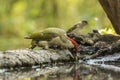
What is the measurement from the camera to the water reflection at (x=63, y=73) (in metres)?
2.09

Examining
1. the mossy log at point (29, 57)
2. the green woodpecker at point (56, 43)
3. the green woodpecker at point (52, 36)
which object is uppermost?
the green woodpecker at point (52, 36)

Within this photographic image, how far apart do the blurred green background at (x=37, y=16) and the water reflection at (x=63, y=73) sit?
1.48 metres

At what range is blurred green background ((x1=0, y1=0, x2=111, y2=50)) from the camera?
14.4ft

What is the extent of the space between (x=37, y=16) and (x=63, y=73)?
2712 millimetres

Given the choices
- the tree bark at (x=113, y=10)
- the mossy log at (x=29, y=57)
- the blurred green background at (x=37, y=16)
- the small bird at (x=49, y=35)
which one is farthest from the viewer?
the blurred green background at (x=37, y=16)

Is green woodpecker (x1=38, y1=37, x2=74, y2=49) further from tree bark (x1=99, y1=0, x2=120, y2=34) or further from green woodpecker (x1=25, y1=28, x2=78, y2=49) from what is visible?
tree bark (x1=99, y1=0, x2=120, y2=34)

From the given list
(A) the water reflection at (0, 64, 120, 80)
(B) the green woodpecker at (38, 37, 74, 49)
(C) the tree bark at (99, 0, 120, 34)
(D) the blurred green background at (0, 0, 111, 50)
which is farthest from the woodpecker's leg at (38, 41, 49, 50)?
(D) the blurred green background at (0, 0, 111, 50)

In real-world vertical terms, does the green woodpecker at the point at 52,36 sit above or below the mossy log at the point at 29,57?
above

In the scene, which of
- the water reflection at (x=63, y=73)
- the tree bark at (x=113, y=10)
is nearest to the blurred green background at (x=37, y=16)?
the tree bark at (x=113, y=10)

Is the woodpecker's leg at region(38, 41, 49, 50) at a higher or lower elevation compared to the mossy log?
higher

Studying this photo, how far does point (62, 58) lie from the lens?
100 inches

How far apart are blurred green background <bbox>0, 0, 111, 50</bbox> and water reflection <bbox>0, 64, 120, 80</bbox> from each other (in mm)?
1478

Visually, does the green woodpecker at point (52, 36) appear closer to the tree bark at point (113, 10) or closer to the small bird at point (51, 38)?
the small bird at point (51, 38)

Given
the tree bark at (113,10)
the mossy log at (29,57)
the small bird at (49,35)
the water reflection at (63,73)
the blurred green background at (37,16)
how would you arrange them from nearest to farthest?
1. the water reflection at (63,73)
2. the mossy log at (29,57)
3. the small bird at (49,35)
4. the tree bark at (113,10)
5. the blurred green background at (37,16)
